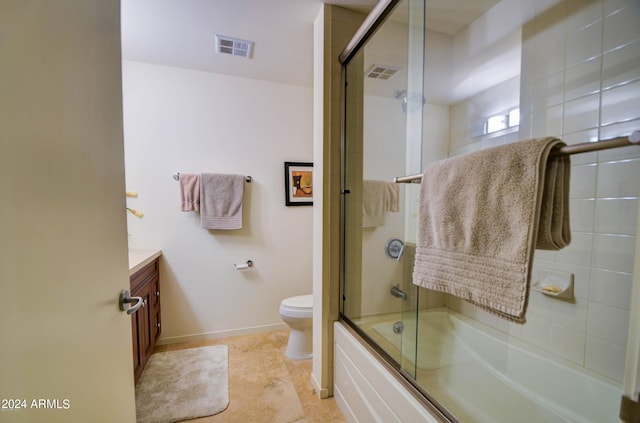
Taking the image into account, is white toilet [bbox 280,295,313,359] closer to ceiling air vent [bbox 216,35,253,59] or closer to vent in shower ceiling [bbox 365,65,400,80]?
vent in shower ceiling [bbox 365,65,400,80]

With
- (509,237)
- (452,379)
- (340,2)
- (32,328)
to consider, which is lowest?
(452,379)

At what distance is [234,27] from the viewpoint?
5.80 ft

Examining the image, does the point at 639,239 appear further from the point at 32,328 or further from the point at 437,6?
the point at 437,6

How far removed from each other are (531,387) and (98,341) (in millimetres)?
1876

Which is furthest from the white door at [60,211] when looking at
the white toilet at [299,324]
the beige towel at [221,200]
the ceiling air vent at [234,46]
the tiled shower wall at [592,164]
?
the tiled shower wall at [592,164]

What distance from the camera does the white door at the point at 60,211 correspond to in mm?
463

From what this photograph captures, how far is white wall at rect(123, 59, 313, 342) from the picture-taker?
88.4 inches

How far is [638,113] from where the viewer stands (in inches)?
38.9

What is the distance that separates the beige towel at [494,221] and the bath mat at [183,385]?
1.62 m

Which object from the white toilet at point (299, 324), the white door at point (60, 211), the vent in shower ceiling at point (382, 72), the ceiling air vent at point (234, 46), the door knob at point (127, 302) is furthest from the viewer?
the white toilet at point (299, 324)

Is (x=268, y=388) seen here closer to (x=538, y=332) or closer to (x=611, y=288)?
(x=538, y=332)

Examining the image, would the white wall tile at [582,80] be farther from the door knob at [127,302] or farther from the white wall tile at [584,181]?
the door knob at [127,302]

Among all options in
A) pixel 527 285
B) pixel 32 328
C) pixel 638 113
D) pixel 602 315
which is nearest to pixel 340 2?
pixel 638 113

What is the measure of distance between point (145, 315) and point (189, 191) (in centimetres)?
102
